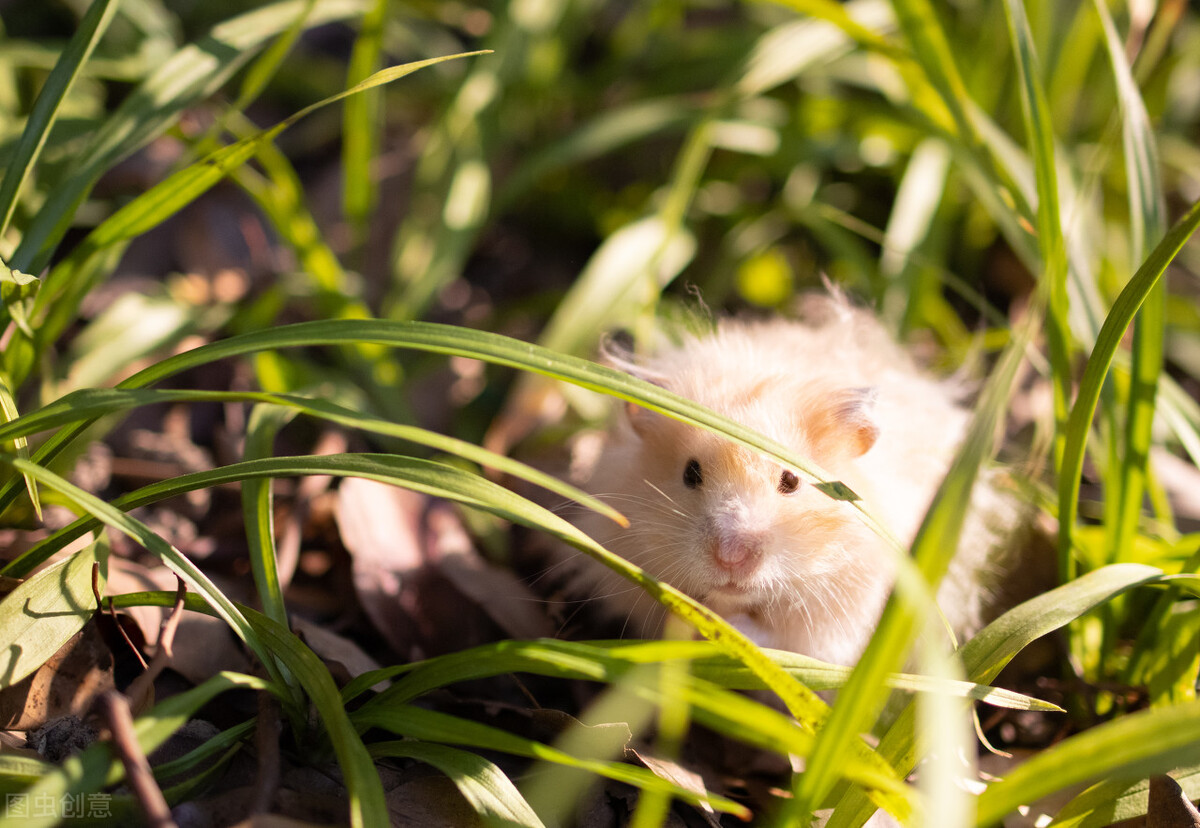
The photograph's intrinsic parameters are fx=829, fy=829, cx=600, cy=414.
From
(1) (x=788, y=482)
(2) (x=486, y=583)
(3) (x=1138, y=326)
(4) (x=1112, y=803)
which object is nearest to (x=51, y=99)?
(2) (x=486, y=583)

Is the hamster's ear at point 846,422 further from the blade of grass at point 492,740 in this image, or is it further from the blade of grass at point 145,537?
the blade of grass at point 145,537

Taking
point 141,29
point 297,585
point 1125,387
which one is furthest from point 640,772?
point 141,29

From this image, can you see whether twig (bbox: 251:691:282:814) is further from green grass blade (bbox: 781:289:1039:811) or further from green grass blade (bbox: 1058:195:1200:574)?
green grass blade (bbox: 1058:195:1200:574)

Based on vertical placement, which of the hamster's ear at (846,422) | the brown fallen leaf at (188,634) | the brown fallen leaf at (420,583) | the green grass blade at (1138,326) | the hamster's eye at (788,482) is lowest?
the brown fallen leaf at (188,634)

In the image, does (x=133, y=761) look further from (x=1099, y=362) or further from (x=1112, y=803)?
(x=1099, y=362)

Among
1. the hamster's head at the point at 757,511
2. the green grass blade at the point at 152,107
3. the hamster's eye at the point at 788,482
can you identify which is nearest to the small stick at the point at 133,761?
the hamster's head at the point at 757,511

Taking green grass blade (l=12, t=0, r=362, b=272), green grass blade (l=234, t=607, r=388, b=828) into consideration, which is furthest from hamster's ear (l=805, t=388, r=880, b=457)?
green grass blade (l=12, t=0, r=362, b=272)

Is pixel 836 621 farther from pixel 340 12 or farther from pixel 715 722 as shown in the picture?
pixel 340 12
